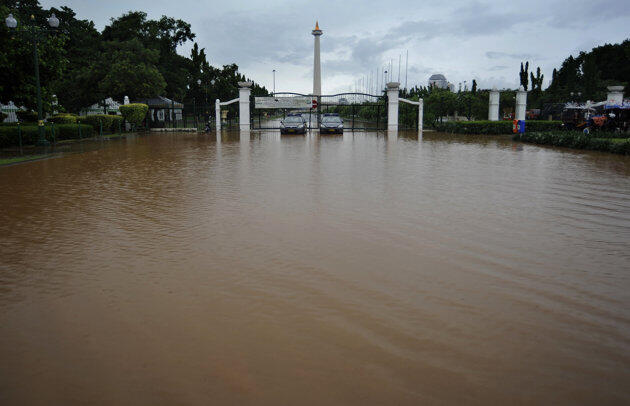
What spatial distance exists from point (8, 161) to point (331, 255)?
15.1 m

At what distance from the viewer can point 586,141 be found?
21.5 metres

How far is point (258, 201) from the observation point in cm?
918

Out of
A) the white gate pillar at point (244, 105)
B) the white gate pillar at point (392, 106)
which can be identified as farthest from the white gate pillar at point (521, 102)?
the white gate pillar at point (244, 105)

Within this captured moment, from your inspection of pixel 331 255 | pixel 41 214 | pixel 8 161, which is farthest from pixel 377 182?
pixel 8 161

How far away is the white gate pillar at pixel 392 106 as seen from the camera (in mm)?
40312

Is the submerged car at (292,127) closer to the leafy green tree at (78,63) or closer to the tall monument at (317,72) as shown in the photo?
the leafy green tree at (78,63)

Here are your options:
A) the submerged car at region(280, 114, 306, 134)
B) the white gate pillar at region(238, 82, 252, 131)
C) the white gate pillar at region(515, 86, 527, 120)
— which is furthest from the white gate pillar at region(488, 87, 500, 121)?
the white gate pillar at region(238, 82, 252, 131)

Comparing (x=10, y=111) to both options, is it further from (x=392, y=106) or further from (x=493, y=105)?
(x=493, y=105)

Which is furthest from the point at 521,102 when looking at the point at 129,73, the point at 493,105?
the point at 129,73

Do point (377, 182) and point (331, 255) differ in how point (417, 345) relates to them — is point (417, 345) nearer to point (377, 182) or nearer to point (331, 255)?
point (331, 255)

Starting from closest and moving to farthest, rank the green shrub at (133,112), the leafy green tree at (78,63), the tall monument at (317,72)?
the green shrub at (133,112)
the leafy green tree at (78,63)
the tall monument at (317,72)

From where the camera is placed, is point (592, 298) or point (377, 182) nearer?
point (592, 298)

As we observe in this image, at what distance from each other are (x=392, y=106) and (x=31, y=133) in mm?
27156

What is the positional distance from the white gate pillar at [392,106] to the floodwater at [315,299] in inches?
1239
